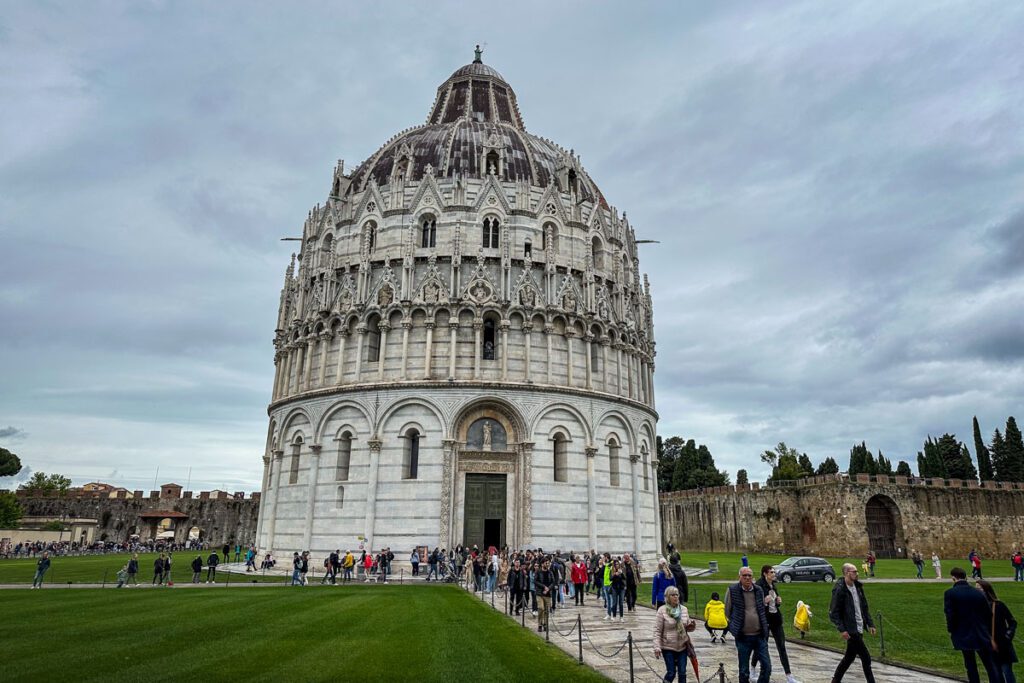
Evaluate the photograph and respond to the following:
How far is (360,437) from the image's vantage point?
116ft

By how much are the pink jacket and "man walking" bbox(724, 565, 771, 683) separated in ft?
2.37

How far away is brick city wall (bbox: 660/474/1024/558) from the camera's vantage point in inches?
2163

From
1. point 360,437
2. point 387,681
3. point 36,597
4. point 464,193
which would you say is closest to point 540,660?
point 387,681

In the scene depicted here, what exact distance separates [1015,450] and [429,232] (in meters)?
66.4

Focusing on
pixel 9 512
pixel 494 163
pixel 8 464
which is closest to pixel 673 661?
pixel 494 163

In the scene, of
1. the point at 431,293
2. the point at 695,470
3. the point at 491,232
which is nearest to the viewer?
the point at 431,293

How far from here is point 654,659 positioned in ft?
42.9

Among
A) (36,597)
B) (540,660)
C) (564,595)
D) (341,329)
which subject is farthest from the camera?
(341,329)

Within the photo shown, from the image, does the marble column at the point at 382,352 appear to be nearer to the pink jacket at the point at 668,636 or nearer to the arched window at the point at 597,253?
the arched window at the point at 597,253

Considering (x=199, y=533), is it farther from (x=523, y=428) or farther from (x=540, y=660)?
(x=540, y=660)

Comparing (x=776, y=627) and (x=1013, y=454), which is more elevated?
(x=1013, y=454)

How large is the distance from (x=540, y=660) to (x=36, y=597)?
1916 cm

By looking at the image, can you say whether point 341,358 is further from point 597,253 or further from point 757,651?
point 757,651

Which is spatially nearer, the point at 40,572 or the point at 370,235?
the point at 40,572
